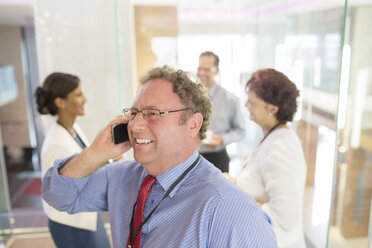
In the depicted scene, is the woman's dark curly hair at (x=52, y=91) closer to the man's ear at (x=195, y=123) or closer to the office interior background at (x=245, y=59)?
the office interior background at (x=245, y=59)

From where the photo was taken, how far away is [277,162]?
5.08ft

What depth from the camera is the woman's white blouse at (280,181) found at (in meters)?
1.51

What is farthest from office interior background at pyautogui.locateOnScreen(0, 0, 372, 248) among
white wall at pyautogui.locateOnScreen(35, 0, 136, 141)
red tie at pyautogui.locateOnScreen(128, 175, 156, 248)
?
red tie at pyautogui.locateOnScreen(128, 175, 156, 248)

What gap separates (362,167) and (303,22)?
1578mm

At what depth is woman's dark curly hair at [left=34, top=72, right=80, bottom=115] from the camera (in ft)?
6.97

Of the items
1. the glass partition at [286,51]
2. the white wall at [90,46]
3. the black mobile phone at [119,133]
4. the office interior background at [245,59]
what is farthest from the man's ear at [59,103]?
the glass partition at [286,51]

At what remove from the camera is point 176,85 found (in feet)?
3.76

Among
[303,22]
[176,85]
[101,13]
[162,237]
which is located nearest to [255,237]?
[162,237]

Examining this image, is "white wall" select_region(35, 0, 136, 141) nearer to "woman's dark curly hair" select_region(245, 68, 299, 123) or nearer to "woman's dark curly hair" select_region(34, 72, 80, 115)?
"woman's dark curly hair" select_region(34, 72, 80, 115)

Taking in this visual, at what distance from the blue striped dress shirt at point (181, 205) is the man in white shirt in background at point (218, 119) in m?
0.99

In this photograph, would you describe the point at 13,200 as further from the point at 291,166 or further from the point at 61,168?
the point at 291,166

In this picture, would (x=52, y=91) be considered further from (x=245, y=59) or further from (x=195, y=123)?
(x=245, y=59)

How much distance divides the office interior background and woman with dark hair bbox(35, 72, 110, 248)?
0.37 meters

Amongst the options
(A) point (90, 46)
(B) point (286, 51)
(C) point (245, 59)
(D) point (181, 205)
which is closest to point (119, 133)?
(D) point (181, 205)
